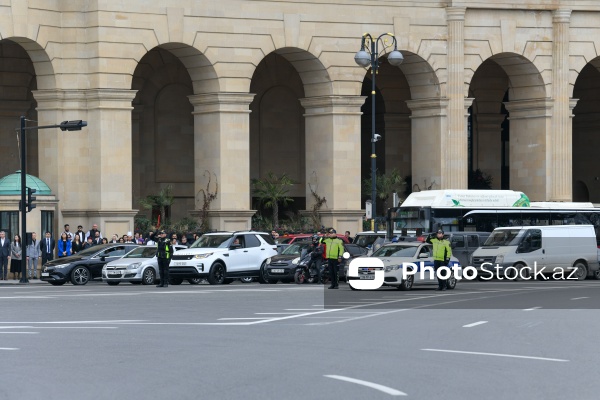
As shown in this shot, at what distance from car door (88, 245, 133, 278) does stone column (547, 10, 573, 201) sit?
911 inches

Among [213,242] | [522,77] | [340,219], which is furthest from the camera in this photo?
[522,77]

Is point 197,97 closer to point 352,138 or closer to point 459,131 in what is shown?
point 352,138

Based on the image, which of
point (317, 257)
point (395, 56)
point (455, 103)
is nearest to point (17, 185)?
point (317, 257)

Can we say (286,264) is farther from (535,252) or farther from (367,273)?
(535,252)

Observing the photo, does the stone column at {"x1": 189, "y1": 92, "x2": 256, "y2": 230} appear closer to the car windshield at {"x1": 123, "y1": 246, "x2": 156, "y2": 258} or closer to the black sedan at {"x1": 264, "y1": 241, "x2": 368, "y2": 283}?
the black sedan at {"x1": 264, "y1": 241, "x2": 368, "y2": 283}

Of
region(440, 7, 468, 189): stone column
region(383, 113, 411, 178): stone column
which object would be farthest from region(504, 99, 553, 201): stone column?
region(383, 113, 411, 178): stone column

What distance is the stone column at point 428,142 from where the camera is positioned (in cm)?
5950

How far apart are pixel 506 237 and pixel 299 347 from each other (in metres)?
27.3

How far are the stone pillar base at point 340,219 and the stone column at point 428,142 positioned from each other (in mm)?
3369

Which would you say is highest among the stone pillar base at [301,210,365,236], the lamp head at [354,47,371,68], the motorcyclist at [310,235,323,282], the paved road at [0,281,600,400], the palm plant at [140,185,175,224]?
the lamp head at [354,47,371,68]

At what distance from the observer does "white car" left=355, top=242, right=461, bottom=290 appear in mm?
37656

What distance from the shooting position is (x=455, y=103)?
196 ft

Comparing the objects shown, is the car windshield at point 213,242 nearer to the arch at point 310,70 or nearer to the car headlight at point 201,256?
the car headlight at point 201,256

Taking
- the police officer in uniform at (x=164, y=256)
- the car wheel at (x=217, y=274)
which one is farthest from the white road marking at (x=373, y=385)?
the car wheel at (x=217, y=274)
